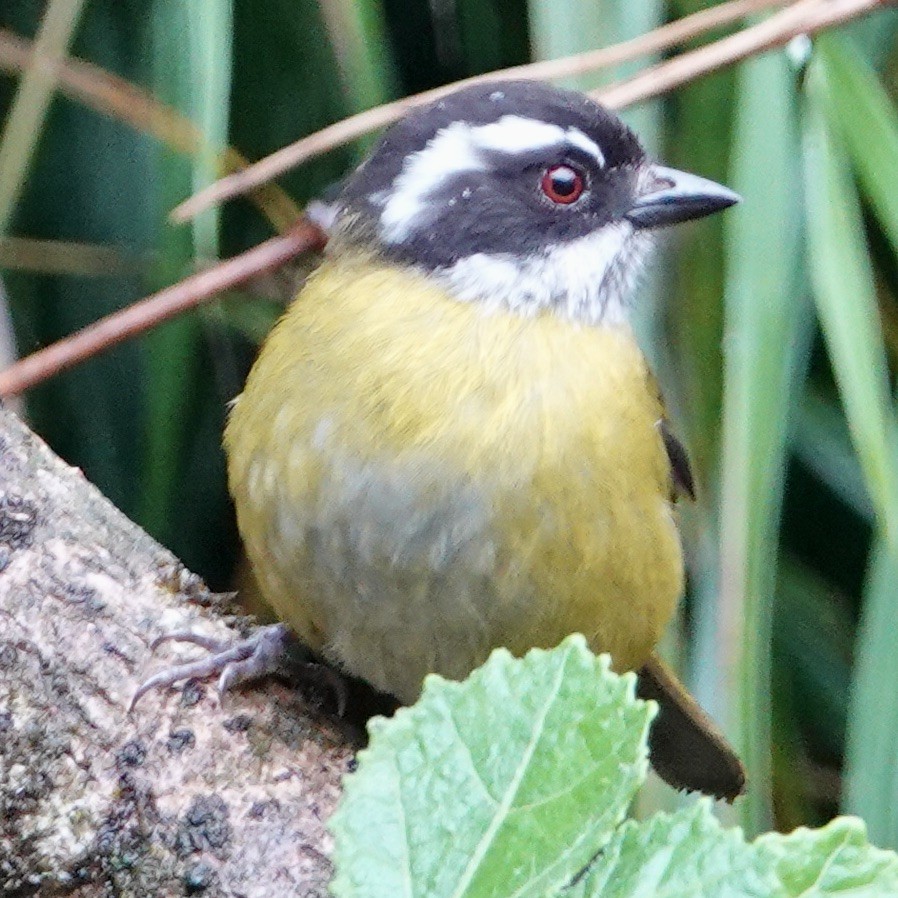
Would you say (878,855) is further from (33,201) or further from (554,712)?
(33,201)

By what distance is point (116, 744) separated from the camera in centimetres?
116

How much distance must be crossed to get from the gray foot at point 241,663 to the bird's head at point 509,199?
0.44m

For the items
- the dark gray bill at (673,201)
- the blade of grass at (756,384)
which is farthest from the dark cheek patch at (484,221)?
the blade of grass at (756,384)

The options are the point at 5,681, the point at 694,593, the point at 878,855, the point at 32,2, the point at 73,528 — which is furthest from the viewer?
the point at 32,2

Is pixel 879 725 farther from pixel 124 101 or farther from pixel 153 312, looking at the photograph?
pixel 124 101

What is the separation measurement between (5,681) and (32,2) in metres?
1.61

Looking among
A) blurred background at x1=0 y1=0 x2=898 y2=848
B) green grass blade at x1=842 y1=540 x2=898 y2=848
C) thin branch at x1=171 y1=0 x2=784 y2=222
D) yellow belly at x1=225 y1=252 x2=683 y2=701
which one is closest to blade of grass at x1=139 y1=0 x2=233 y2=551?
blurred background at x1=0 y1=0 x2=898 y2=848

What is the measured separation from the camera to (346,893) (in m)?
0.60

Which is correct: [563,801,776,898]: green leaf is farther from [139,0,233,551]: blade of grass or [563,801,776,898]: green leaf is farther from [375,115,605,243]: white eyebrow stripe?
[139,0,233,551]: blade of grass

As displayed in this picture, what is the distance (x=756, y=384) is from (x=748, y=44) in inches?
15.7

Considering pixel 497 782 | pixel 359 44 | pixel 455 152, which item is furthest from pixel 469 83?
pixel 497 782

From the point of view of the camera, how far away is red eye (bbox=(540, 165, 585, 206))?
5.23 ft

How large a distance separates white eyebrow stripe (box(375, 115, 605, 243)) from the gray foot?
498 millimetres

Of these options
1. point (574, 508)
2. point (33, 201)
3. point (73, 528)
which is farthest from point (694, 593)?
point (33, 201)
